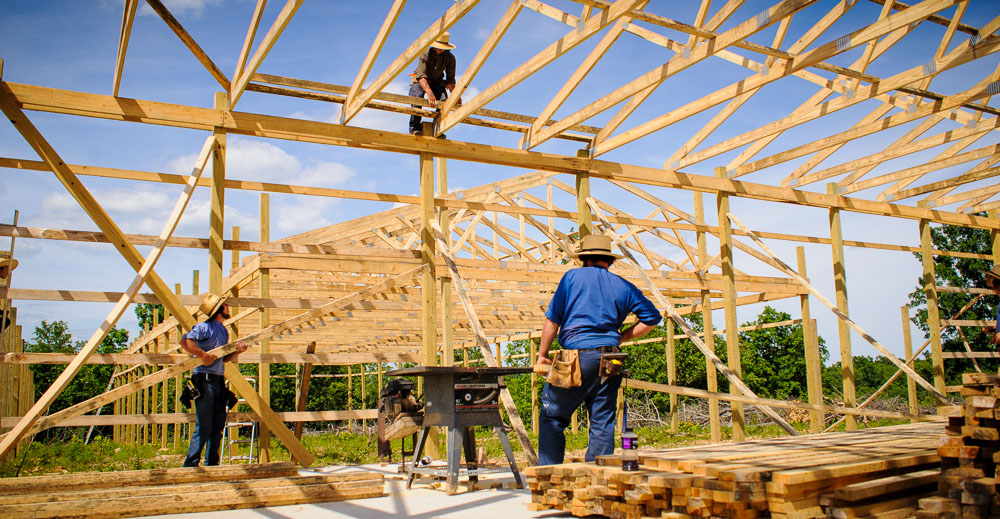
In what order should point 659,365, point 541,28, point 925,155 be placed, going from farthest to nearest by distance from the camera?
point 659,365
point 925,155
point 541,28

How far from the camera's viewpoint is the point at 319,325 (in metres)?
14.7

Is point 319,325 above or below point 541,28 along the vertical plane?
below

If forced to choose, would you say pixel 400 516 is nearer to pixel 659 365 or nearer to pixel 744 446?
pixel 744 446

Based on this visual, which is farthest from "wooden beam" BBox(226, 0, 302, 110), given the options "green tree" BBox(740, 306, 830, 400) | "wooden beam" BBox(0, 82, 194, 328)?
"green tree" BBox(740, 306, 830, 400)

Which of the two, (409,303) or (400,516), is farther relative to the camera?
(409,303)

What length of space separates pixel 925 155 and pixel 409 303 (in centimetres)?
1357


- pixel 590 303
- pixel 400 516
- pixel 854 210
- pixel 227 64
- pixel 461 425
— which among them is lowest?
pixel 400 516

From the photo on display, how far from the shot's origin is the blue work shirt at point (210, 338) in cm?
653

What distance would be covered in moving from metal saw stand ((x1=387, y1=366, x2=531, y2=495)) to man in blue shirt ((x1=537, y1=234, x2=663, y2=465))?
330 mm

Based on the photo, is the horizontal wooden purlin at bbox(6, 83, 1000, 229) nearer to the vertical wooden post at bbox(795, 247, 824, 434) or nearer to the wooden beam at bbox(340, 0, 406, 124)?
the wooden beam at bbox(340, 0, 406, 124)

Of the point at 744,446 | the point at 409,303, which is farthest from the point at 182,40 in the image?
the point at 744,446

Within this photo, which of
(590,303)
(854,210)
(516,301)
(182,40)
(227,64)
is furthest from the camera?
(516,301)

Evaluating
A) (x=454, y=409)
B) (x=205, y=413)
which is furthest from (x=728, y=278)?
(x=205, y=413)

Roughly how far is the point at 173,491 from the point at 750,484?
371cm
